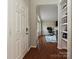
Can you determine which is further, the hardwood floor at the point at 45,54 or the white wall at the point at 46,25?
the white wall at the point at 46,25

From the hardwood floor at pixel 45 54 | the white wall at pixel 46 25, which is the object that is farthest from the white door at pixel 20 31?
the white wall at pixel 46 25

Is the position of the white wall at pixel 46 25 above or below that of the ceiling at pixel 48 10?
below

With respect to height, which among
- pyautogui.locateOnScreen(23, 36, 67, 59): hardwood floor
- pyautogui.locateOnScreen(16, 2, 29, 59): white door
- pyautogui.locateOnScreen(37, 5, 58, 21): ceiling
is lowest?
pyautogui.locateOnScreen(23, 36, 67, 59): hardwood floor

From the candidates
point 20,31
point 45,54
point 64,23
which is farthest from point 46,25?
point 20,31

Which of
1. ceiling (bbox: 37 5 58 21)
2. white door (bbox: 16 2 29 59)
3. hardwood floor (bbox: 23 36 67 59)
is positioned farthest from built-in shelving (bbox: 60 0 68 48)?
ceiling (bbox: 37 5 58 21)

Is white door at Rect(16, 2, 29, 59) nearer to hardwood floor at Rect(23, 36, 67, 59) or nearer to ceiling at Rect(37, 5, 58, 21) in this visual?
hardwood floor at Rect(23, 36, 67, 59)

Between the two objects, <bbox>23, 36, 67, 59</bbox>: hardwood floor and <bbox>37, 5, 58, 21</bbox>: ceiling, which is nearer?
<bbox>23, 36, 67, 59</bbox>: hardwood floor

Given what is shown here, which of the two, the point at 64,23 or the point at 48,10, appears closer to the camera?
the point at 64,23

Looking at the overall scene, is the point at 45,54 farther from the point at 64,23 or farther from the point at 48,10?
the point at 48,10

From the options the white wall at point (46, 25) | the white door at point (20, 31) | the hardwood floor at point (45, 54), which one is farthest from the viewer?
the white wall at point (46, 25)

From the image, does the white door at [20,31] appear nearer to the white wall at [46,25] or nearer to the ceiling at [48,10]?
the ceiling at [48,10]
